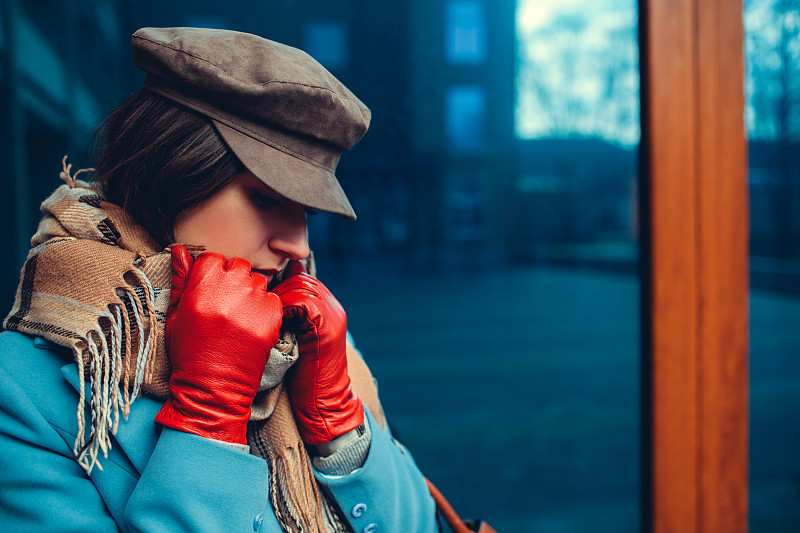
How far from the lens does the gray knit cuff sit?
0.92 metres

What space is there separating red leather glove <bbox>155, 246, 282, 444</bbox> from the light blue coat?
1.2 inches

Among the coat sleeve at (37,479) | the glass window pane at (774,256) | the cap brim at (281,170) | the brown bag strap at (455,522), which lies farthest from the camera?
the glass window pane at (774,256)

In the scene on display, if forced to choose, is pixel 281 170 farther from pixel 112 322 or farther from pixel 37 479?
pixel 37 479

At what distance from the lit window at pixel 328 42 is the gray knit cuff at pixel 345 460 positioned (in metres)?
0.90

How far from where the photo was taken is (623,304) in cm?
240

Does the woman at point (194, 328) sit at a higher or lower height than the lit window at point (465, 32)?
lower

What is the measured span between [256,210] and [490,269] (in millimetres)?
1340

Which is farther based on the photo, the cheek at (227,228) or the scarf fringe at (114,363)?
the cheek at (227,228)

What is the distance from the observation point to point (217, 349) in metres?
0.76

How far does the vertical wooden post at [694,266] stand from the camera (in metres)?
1.33

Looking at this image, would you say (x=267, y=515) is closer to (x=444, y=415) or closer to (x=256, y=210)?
(x=256, y=210)

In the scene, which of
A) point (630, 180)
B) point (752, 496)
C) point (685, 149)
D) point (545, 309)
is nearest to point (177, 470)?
point (685, 149)

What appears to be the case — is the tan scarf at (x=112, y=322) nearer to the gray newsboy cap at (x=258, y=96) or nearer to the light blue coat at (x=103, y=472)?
the light blue coat at (x=103, y=472)

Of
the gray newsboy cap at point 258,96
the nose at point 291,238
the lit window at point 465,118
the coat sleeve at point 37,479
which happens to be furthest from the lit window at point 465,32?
the coat sleeve at point 37,479
